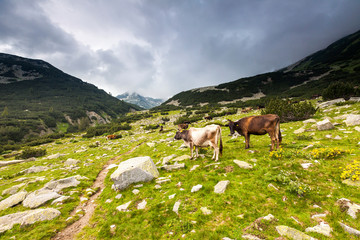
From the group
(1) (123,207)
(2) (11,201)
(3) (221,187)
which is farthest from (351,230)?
(2) (11,201)

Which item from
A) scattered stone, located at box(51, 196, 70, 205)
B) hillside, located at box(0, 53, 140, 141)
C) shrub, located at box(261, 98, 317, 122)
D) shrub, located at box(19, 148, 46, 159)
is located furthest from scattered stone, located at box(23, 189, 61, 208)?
hillside, located at box(0, 53, 140, 141)

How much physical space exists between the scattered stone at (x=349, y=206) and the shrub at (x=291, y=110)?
1710 centimetres

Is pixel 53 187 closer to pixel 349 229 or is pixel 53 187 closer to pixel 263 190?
pixel 263 190

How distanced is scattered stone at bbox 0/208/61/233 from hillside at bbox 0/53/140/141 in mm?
60606

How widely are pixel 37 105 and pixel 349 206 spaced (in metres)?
152

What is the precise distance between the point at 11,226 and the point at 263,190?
11.0 metres

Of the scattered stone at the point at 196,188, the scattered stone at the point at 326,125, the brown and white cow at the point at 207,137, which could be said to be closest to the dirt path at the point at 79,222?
the scattered stone at the point at 196,188

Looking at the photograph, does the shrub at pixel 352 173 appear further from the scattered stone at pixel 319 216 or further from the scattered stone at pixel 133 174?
the scattered stone at pixel 133 174

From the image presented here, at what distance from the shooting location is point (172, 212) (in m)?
5.41

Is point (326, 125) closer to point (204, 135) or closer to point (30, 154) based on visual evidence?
point (204, 135)

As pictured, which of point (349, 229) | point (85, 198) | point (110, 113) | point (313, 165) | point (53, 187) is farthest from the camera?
point (110, 113)

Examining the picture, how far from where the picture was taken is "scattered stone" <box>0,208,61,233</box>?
581cm

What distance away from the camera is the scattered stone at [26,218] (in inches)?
229

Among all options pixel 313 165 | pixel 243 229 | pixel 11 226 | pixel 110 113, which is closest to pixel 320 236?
pixel 243 229
